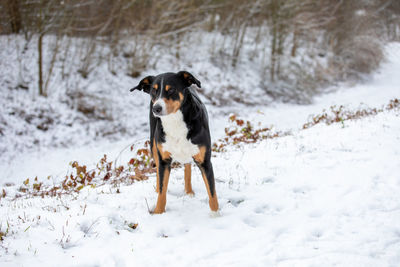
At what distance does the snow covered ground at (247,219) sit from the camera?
2.55 meters

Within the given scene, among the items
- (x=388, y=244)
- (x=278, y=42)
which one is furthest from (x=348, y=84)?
(x=388, y=244)

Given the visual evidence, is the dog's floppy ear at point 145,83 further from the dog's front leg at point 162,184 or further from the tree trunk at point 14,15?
the tree trunk at point 14,15

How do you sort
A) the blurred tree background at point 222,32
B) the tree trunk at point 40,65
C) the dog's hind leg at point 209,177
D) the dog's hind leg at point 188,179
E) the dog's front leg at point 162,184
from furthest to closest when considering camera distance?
1. the blurred tree background at point 222,32
2. the tree trunk at point 40,65
3. the dog's hind leg at point 188,179
4. the dog's front leg at point 162,184
5. the dog's hind leg at point 209,177

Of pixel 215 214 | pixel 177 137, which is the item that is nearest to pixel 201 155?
pixel 177 137

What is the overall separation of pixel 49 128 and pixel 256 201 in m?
9.32

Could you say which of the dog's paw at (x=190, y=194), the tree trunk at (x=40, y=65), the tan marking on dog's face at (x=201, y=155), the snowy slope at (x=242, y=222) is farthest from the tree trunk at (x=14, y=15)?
the tan marking on dog's face at (x=201, y=155)

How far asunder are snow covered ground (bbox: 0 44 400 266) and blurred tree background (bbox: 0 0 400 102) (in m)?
9.69

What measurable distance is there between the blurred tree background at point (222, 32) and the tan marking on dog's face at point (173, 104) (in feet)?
33.2

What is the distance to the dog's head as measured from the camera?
2918 mm

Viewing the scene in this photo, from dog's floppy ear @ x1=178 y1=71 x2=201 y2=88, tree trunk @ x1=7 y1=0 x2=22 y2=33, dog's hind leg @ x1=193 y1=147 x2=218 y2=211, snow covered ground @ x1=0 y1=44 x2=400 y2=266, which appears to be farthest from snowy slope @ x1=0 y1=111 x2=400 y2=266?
tree trunk @ x1=7 y1=0 x2=22 y2=33

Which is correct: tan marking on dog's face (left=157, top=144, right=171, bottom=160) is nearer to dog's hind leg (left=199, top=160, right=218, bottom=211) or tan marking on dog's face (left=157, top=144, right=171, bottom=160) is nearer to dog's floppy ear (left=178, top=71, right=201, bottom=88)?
dog's hind leg (left=199, top=160, right=218, bottom=211)

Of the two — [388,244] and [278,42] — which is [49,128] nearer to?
[388,244]

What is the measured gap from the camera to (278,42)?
822 inches

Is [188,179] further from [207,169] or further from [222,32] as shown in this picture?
[222,32]
